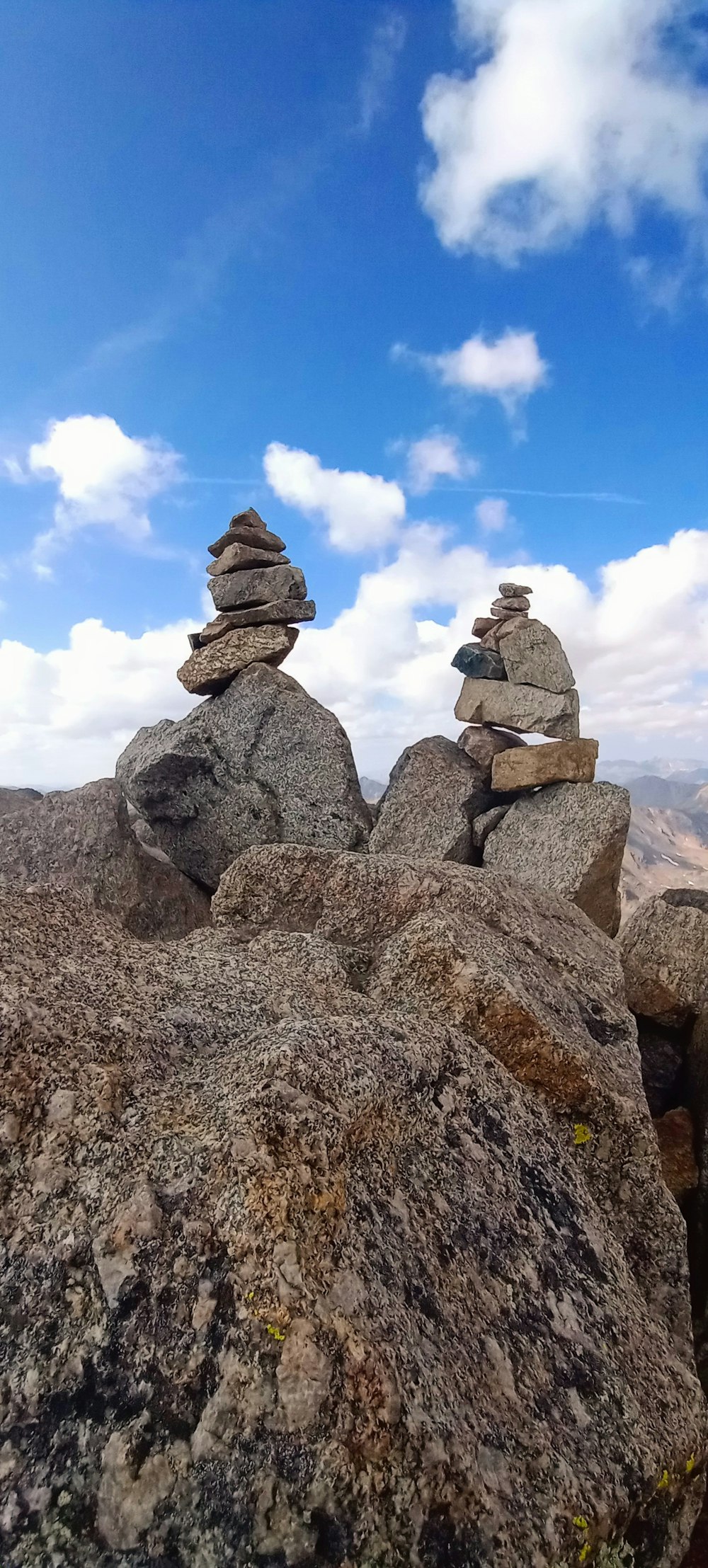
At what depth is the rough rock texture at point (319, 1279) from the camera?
2223 millimetres

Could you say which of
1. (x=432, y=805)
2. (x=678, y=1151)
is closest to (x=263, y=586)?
(x=432, y=805)

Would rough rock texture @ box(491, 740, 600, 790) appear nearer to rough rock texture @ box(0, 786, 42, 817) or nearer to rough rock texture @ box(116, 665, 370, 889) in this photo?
rough rock texture @ box(116, 665, 370, 889)

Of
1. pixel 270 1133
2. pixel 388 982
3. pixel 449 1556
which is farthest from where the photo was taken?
pixel 388 982

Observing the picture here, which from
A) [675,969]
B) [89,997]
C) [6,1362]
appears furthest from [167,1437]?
[675,969]

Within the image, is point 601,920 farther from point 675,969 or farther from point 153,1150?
point 153,1150

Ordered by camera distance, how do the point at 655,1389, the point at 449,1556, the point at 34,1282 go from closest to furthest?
1. the point at 449,1556
2. the point at 34,1282
3. the point at 655,1389

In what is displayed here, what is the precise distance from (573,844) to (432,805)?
7.64 feet

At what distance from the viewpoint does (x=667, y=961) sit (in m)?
7.28

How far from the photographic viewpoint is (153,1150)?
2895mm

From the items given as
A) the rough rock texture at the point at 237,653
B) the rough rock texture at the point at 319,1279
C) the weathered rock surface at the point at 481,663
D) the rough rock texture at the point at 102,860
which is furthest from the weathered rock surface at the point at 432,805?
the rough rock texture at the point at 319,1279

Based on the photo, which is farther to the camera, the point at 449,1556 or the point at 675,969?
the point at 675,969

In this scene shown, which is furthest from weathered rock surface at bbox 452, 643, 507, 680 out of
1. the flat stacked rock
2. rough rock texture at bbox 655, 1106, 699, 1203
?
rough rock texture at bbox 655, 1106, 699, 1203

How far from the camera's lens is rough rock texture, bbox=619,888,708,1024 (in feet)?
23.0

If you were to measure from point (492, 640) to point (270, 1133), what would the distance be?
38.2 ft
